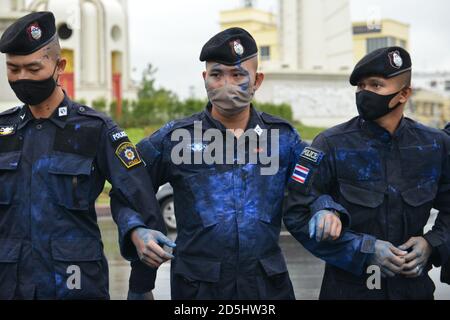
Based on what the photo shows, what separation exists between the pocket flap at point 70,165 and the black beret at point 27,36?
1.66 feet

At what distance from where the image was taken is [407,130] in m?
4.01

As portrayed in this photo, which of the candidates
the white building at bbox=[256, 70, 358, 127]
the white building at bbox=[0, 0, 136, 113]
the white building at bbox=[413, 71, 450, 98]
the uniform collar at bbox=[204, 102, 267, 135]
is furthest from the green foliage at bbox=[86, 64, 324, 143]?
the white building at bbox=[413, 71, 450, 98]

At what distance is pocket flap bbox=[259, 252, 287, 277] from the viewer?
3770mm

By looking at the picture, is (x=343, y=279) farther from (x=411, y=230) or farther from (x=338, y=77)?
(x=338, y=77)

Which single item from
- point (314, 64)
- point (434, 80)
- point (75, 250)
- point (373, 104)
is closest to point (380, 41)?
point (434, 80)

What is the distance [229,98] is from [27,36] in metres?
0.97

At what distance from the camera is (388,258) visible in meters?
3.64

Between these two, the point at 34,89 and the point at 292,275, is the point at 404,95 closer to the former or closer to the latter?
the point at 34,89

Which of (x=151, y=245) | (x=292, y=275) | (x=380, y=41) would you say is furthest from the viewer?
(x=380, y=41)

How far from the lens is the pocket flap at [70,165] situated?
11.9ft

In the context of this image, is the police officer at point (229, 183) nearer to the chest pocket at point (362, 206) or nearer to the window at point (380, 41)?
the chest pocket at point (362, 206)

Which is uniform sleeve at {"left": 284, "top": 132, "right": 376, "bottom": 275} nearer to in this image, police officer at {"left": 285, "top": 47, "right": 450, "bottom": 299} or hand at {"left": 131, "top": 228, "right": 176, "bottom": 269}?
police officer at {"left": 285, "top": 47, "right": 450, "bottom": 299}

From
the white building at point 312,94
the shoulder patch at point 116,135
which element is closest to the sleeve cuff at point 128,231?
the shoulder patch at point 116,135
